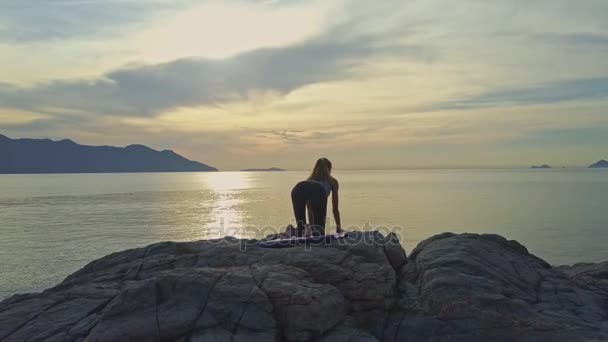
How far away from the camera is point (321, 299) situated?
38.0ft

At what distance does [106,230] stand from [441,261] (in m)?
51.1

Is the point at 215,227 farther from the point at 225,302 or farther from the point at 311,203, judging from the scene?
the point at 225,302

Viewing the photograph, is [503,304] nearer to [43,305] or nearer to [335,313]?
A: [335,313]

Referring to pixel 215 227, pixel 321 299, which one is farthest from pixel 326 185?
pixel 215 227

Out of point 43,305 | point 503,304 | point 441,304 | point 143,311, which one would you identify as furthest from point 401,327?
point 43,305

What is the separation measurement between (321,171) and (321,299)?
610 centimetres

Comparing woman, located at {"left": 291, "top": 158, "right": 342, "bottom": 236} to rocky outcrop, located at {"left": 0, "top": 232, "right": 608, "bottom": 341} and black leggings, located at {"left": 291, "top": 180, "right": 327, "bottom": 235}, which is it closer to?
black leggings, located at {"left": 291, "top": 180, "right": 327, "bottom": 235}

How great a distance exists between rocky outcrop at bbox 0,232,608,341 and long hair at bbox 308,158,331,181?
2.89 metres

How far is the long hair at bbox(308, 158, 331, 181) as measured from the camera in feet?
54.9

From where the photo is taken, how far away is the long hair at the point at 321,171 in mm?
16719

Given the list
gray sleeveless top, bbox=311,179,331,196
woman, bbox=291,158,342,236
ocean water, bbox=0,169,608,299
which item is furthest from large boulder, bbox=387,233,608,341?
ocean water, bbox=0,169,608,299

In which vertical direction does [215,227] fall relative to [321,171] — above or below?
below

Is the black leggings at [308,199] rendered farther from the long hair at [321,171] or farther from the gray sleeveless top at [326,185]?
the long hair at [321,171]

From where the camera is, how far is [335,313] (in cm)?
1170
